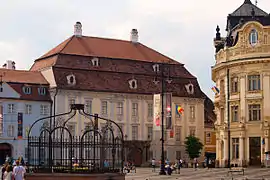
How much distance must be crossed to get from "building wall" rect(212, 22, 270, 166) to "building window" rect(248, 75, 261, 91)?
6.7 inches

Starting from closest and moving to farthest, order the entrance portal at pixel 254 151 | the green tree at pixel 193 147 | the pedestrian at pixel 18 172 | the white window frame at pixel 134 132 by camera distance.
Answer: the pedestrian at pixel 18 172 → the entrance portal at pixel 254 151 → the white window frame at pixel 134 132 → the green tree at pixel 193 147

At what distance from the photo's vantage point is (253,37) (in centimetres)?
5728

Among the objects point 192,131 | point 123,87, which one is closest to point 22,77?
point 123,87

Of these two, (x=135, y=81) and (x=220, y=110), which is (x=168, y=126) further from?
(x=135, y=81)

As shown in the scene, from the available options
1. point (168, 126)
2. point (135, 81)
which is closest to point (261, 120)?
point (168, 126)

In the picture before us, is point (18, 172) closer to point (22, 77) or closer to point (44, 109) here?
point (44, 109)

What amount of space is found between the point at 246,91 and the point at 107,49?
2732 centimetres

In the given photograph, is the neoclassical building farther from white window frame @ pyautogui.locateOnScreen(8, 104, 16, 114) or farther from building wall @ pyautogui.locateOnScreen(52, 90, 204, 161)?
white window frame @ pyautogui.locateOnScreen(8, 104, 16, 114)

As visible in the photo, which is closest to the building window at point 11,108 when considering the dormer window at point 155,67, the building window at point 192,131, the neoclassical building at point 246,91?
the dormer window at point 155,67

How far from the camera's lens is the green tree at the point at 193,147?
79562mm

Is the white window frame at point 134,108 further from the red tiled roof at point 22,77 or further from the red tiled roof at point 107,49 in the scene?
the red tiled roof at point 22,77

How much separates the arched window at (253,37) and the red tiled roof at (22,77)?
26.8m

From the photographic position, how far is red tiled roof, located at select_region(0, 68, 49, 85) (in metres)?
74.4

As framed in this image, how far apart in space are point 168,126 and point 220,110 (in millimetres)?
12508
